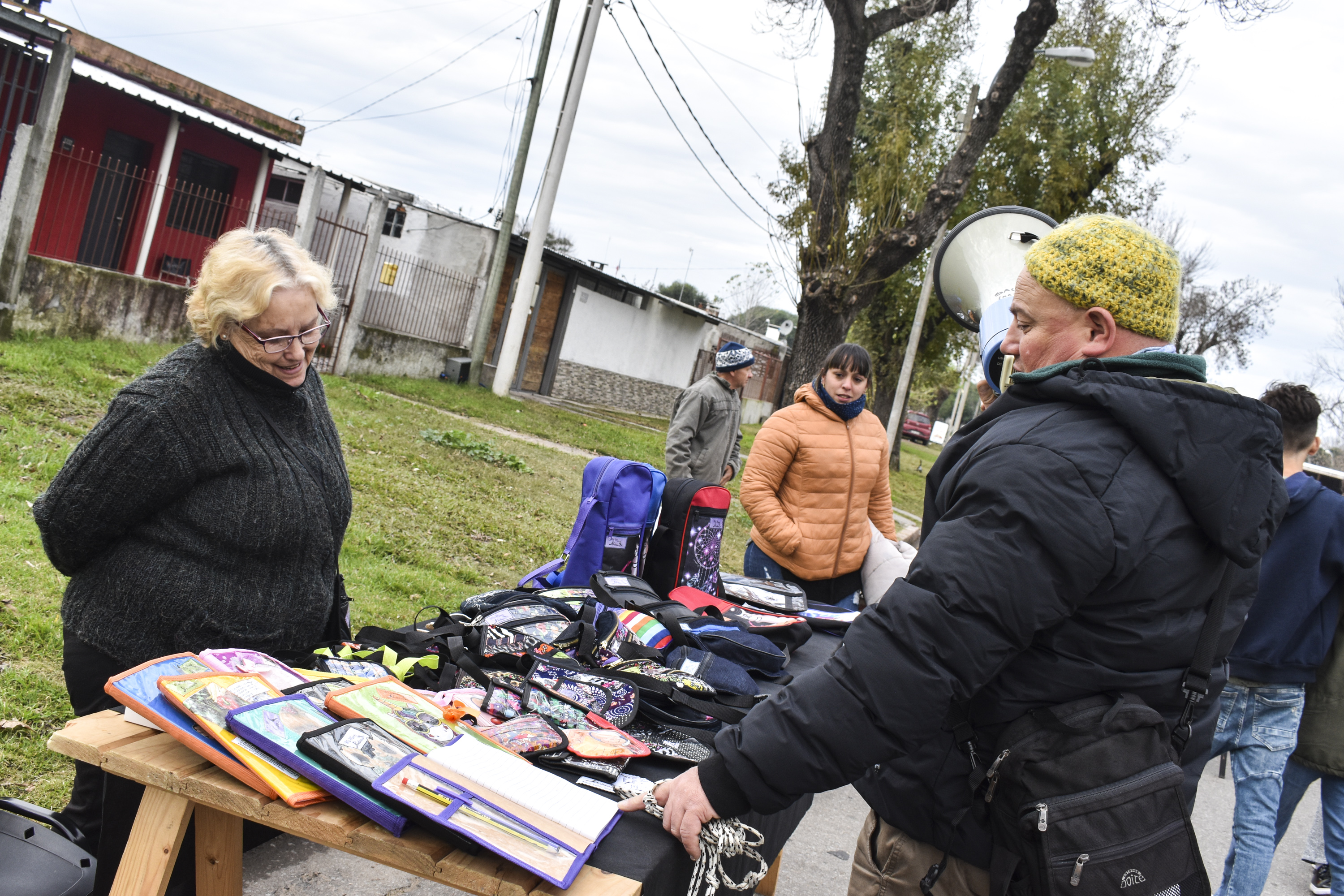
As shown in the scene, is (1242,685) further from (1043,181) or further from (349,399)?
(1043,181)

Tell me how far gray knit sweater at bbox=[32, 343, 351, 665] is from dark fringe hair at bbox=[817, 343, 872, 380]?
2.63 meters

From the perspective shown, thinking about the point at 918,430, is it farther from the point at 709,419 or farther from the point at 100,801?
the point at 100,801

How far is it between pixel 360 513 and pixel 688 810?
5.48m

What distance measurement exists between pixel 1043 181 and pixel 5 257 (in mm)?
18753

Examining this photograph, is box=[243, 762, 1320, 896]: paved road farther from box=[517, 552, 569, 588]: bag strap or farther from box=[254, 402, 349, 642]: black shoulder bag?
box=[517, 552, 569, 588]: bag strap

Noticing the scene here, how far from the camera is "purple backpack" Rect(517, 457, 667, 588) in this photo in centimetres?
373

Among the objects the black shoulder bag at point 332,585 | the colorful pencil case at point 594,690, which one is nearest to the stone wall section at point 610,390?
the black shoulder bag at point 332,585

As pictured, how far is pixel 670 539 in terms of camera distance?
13.1 ft

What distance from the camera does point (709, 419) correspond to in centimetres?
601

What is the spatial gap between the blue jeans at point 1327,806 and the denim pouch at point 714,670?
2.38m

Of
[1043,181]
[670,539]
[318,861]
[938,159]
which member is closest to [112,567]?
[318,861]

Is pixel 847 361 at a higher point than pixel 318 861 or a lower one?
higher

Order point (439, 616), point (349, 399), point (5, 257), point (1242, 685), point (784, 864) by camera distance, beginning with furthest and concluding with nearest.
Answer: point (349, 399) < point (5, 257) < point (784, 864) < point (1242, 685) < point (439, 616)

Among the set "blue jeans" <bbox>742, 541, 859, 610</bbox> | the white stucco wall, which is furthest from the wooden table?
the white stucco wall
